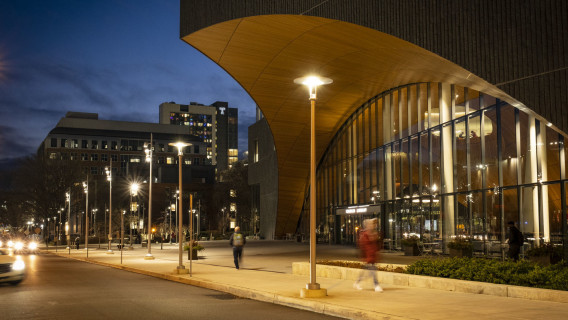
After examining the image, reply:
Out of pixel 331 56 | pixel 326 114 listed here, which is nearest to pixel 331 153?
pixel 326 114

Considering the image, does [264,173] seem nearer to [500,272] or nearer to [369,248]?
[369,248]

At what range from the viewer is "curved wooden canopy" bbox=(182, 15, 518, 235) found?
2822 cm

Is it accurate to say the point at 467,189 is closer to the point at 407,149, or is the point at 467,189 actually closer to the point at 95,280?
the point at 407,149

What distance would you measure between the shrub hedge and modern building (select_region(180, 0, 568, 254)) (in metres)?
6.34

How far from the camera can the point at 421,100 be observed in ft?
113

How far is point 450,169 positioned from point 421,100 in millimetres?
5541

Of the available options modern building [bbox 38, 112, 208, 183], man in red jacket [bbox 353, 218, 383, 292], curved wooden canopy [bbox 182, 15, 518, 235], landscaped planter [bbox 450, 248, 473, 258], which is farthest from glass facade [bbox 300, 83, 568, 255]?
modern building [bbox 38, 112, 208, 183]

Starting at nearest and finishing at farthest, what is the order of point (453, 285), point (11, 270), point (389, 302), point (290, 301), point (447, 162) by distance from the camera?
point (389, 302) < point (290, 301) < point (453, 285) < point (11, 270) < point (447, 162)

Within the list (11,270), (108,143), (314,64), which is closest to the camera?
(11,270)

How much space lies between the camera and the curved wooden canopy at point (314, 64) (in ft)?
92.6

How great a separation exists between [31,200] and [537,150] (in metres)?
65.4

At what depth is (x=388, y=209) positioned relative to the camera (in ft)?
127

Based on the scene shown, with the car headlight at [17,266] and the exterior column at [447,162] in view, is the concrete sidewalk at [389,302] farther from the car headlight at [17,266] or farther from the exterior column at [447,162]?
the exterior column at [447,162]

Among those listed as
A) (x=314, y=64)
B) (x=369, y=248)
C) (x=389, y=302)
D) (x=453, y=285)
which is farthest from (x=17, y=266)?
(x=314, y=64)
